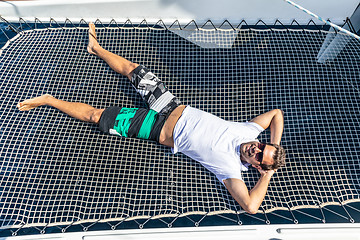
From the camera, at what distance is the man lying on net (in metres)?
1.92

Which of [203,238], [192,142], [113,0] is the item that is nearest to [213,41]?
[113,0]

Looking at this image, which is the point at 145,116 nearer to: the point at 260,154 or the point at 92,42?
the point at 260,154

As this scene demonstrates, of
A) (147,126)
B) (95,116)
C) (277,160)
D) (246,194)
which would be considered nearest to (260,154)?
(277,160)

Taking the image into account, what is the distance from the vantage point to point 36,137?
2.44 metres

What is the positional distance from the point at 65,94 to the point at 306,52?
274 cm

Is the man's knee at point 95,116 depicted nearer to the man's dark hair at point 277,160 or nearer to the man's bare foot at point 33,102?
the man's bare foot at point 33,102

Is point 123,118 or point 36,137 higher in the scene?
point 123,118

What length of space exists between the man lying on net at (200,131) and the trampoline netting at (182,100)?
0.74 feet

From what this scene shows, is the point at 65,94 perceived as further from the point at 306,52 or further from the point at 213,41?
the point at 306,52

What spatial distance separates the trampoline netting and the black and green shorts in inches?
10.0

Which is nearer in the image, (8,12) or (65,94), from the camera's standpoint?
(65,94)

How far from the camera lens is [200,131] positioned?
2.11m

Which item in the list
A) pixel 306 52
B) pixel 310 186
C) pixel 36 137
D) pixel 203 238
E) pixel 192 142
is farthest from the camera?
pixel 306 52

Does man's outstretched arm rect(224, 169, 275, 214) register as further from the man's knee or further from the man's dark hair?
the man's knee
